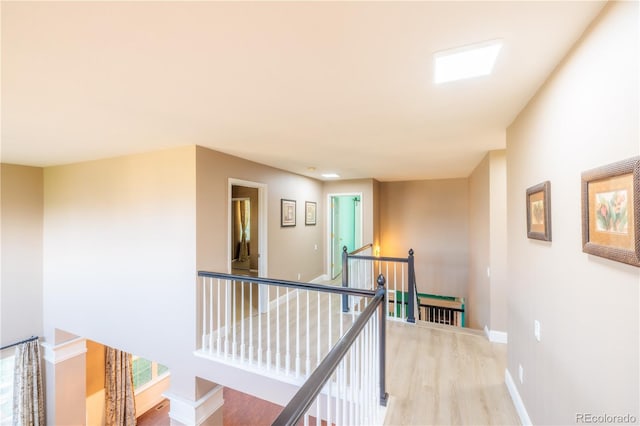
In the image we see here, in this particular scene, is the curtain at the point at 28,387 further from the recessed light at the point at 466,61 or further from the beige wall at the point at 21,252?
the recessed light at the point at 466,61

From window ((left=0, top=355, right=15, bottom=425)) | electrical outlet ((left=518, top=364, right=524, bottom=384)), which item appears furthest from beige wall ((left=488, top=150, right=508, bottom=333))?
Answer: window ((left=0, top=355, right=15, bottom=425))

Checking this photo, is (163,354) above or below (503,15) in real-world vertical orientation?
below

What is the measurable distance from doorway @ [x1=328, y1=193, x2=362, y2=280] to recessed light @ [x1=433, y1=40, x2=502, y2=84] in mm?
4690

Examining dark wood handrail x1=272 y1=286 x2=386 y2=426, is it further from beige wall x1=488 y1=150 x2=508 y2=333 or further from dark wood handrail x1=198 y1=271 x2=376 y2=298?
beige wall x1=488 y1=150 x2=508 y2=333

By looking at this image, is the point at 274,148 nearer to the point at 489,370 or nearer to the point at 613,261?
the point at 613,261

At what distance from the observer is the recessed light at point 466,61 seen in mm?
1356

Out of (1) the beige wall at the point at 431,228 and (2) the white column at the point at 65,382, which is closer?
(2) the white column at the point at 65,382

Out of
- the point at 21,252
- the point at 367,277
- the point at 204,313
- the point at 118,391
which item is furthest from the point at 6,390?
the point at 367,277

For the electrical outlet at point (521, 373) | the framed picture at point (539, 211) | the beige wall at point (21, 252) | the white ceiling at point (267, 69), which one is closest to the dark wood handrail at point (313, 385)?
the framed picture at point (539, 211)

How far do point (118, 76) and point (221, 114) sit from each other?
0.75 metres

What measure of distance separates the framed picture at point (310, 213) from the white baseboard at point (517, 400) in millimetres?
4166

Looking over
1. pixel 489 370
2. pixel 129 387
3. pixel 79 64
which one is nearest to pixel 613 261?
pixel 489 370

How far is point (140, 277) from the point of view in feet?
12.0

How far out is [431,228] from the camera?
21.7 feet
